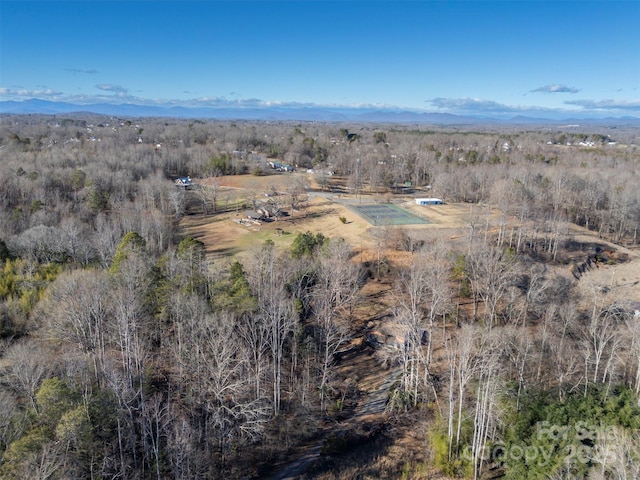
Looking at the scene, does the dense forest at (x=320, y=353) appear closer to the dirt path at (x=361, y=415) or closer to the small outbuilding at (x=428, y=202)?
the dirt path at (x=361, y=415)

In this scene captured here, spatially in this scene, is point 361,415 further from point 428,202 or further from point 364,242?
point 428,202

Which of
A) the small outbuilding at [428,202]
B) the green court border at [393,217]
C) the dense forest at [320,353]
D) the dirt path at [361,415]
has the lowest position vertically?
the dirt path at [361,415]

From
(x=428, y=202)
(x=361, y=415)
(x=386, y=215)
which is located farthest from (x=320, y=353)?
(x=428, y=202)

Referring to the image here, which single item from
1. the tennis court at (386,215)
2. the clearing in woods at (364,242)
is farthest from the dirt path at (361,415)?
the tennis court at (386,215)

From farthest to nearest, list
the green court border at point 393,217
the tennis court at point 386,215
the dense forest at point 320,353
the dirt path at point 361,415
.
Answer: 1. the tennis court at point 386,215
2. the green court border at point 393,217
3. the dirt path at point 361,415
4. the dense forest at point 320,353

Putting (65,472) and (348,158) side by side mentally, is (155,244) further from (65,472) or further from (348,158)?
(348,158)

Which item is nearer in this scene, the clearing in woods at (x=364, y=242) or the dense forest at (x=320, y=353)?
the dense forest at (x=320, y=353)

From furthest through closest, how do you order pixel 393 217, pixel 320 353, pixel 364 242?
pixel 393 217 → pixel 364 242 → pixel 320 353
